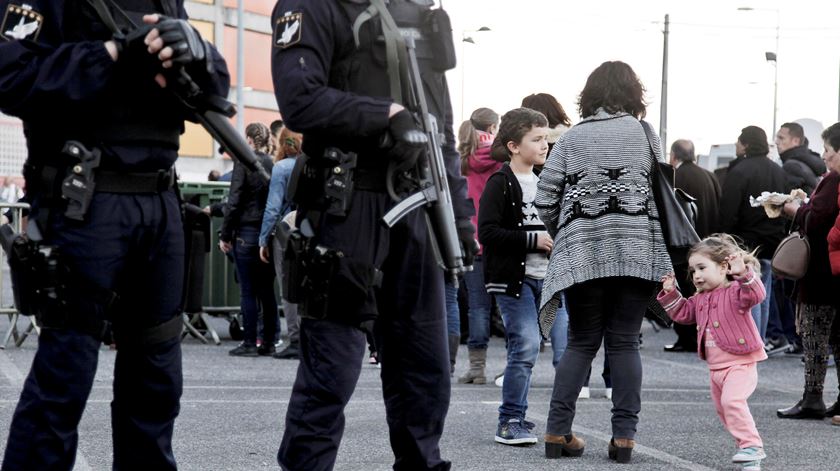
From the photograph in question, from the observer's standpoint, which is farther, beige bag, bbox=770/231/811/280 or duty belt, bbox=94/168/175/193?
beige bag, bbox=770/231/811/280

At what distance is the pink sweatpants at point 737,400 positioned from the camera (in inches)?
233

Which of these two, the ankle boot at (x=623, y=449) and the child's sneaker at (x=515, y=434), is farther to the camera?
the child's sneaker at (x=515, y=434)

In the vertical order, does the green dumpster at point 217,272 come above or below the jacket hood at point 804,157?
below

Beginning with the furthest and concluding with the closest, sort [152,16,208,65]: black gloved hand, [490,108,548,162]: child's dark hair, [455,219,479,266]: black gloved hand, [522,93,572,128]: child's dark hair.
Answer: [522,93,572,128]: child's dark hair, [490,108,548,162]: child's dark hair, [455,219,479,266]: black gloved hand, [152,16,208,65]: black gloved hand

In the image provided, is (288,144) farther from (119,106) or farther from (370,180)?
(119,106)

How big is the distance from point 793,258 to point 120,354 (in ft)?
16.5

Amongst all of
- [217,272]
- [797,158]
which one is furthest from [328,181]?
[797,158]

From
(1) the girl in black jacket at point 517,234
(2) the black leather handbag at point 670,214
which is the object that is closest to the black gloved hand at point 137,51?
→ (2) the black leather handbag at point 670,214

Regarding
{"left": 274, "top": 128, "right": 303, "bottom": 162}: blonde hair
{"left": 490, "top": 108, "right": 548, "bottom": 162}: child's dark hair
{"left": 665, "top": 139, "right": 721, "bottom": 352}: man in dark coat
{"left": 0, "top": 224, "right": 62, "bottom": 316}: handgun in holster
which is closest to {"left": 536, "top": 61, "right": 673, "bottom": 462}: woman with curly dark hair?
{"left": 490, "top": 108, "right": 548, "bottom": 162}: child's dark hair

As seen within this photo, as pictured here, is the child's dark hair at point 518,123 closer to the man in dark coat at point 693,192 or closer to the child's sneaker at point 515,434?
the child's sneaker at point 515,434

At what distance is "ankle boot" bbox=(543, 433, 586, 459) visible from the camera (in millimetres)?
6137

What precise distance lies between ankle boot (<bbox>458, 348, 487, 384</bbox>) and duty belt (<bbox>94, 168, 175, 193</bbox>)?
5.64 metres

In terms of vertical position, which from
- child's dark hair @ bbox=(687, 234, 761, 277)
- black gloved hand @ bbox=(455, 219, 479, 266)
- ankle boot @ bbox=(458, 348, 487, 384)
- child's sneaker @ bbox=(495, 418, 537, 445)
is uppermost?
black gloved hand @ bbox=(455, 219, 479, 266)

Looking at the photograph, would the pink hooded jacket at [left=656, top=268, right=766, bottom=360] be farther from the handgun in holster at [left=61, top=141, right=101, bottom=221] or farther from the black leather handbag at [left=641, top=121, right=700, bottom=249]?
the handgun in holster at [left=61, top=141, right=101, bottom=221]
